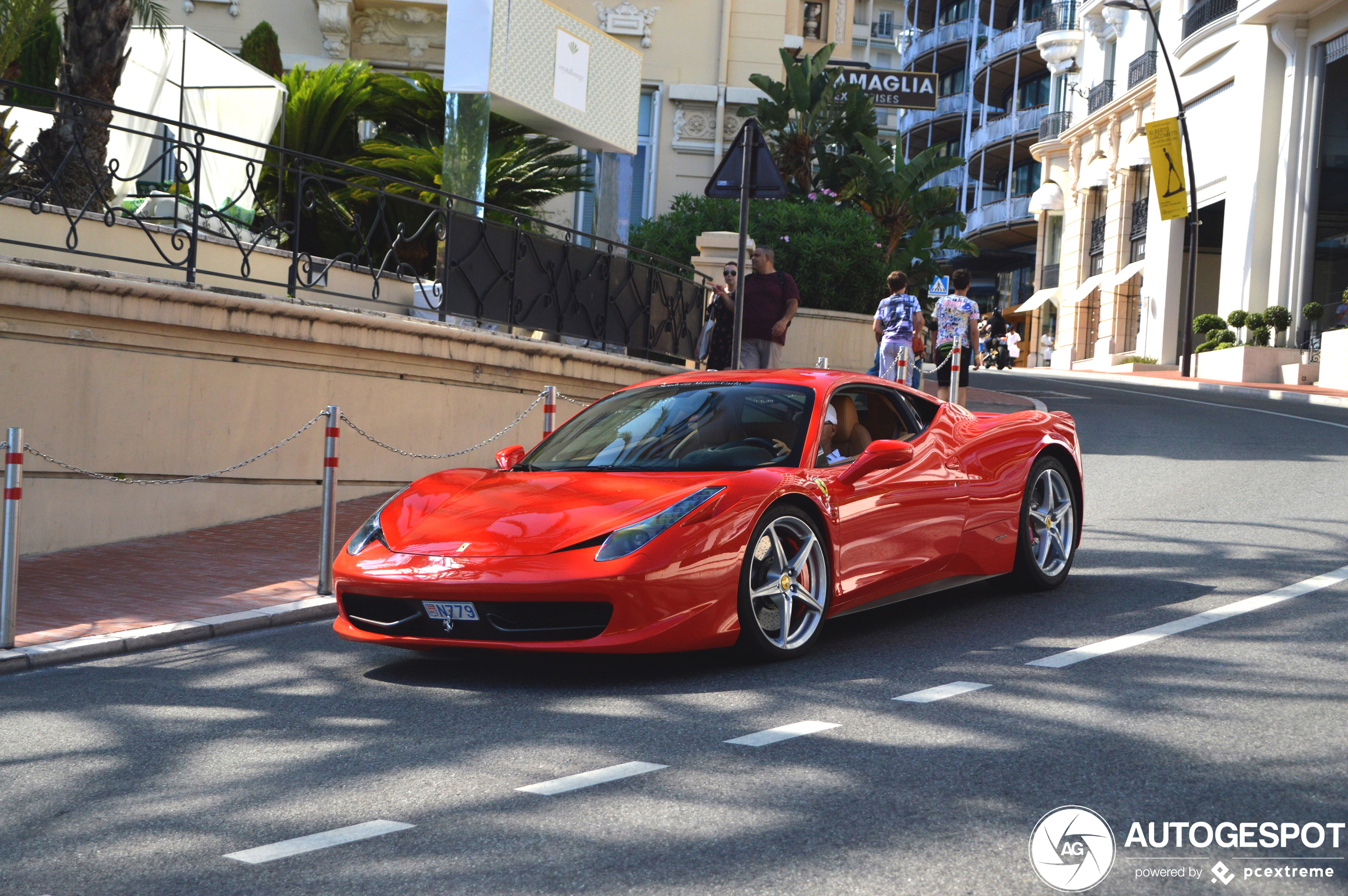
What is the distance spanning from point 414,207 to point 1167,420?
10.7 metres

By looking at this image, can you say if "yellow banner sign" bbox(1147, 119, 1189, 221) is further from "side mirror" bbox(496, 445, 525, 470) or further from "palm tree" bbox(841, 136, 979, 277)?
"side mirror" bbox(496, 445, 525, 470)

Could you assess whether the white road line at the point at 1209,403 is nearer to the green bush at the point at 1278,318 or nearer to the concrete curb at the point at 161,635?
the green bush at the point at 1278,318

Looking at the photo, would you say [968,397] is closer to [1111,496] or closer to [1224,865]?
[1111,496]

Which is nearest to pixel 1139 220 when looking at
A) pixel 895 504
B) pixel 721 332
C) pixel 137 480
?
pixel 721 332

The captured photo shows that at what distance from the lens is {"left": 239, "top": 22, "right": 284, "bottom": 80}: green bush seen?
22.1 meters

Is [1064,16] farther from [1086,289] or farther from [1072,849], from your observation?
[1072,849]

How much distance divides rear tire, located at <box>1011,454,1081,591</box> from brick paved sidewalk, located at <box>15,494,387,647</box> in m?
4.00

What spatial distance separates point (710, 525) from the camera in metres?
5.74

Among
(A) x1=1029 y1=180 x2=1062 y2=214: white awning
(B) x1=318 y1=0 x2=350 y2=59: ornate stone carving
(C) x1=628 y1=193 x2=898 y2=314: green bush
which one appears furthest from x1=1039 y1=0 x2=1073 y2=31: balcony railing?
(B) x1=318 y1=0 x2=350 y2=59: ornate stone carving

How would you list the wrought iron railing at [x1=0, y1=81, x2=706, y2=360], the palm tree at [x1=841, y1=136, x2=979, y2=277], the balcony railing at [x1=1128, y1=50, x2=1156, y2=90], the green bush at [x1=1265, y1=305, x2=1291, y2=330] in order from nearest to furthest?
the wrought iron railing at [x1=0, y1=81, x2=706, y2=360] < the palm tree at [x1=841, y1=136, x2=979, y2=277] < the green bush at [x1=1265, y1=305, x2=1291, y2=330] < the balcony railing at [x1=1128, y1=50, x2=1156, y2=90]

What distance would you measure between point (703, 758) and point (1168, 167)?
38.9 metres

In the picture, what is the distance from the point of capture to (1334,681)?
555 centimetres

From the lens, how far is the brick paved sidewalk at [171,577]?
734 cm

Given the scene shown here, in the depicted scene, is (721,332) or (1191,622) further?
(721,332)
